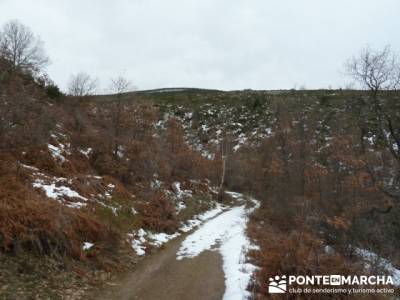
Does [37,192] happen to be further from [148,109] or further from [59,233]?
[148,109]

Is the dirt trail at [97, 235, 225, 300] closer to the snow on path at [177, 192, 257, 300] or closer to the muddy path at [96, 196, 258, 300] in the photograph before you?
the muddy path at [96, 196, 258, 300]

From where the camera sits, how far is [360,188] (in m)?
16.1

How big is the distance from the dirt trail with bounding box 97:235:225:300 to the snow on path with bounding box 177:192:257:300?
274 millimetres

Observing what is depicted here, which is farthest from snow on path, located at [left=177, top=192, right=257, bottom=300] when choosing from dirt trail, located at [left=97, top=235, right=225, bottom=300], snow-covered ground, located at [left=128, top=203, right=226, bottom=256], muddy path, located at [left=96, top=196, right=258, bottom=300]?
snow-covered ground, located at [left=128, top=203, right=226, bottom=256]

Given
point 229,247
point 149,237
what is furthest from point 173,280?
point 149,237

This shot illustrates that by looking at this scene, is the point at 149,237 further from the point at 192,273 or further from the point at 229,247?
the point at 192,273

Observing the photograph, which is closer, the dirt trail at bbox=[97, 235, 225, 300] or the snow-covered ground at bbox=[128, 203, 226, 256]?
the dirt trail at bbox=[97, 235, 225, 300]

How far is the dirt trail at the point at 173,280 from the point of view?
775cm

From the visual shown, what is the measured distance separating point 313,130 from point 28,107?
51.5 feet

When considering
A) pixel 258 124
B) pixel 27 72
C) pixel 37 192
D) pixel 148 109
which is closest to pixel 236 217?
pixel 148 109

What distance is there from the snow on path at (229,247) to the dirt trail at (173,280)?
0.90ft

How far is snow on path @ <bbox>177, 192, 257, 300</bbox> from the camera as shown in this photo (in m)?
8.41

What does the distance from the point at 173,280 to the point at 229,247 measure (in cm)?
431

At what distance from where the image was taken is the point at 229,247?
12.7m
